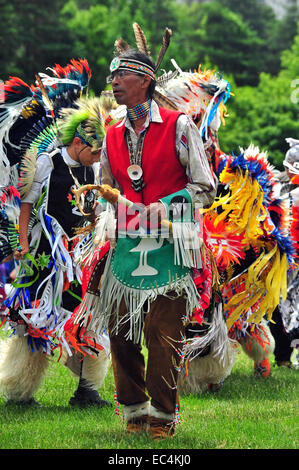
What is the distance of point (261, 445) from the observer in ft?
11.7

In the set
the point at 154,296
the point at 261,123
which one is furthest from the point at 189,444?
the point at 261,123

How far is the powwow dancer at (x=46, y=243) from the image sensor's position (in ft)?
14.5

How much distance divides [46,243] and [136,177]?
1204 mm

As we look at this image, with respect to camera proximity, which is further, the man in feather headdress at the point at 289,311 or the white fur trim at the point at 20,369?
the man in feather headdress at the point at 289,311

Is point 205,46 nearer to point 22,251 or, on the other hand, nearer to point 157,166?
point 22,251

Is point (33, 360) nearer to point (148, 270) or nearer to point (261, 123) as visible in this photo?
point (148, 270)

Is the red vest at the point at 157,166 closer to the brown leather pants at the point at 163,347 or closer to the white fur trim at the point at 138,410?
the brown leather pants at the point at 163,347

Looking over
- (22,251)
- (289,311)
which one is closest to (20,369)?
(22,251)

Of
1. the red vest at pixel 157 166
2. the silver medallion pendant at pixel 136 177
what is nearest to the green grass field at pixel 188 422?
the red vest at pixel 157 166

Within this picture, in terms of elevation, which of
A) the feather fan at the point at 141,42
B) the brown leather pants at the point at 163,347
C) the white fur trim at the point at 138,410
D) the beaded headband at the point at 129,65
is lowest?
the white fur trim at the point at 138,410

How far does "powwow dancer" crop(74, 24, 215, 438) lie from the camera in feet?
11.4

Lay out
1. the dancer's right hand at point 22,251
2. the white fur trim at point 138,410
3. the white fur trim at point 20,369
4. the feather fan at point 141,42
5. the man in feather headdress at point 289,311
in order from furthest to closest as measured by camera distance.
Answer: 1. the man in feather headdress at point 289,311
2. the white fur trim at point 20,369
3. the dancer's right hand at point 22,251
4. the feather fan at point 141,42
5. the white fur trim at point 138,410

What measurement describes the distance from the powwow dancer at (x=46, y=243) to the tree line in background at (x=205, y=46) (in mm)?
11989

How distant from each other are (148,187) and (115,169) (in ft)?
0.69
